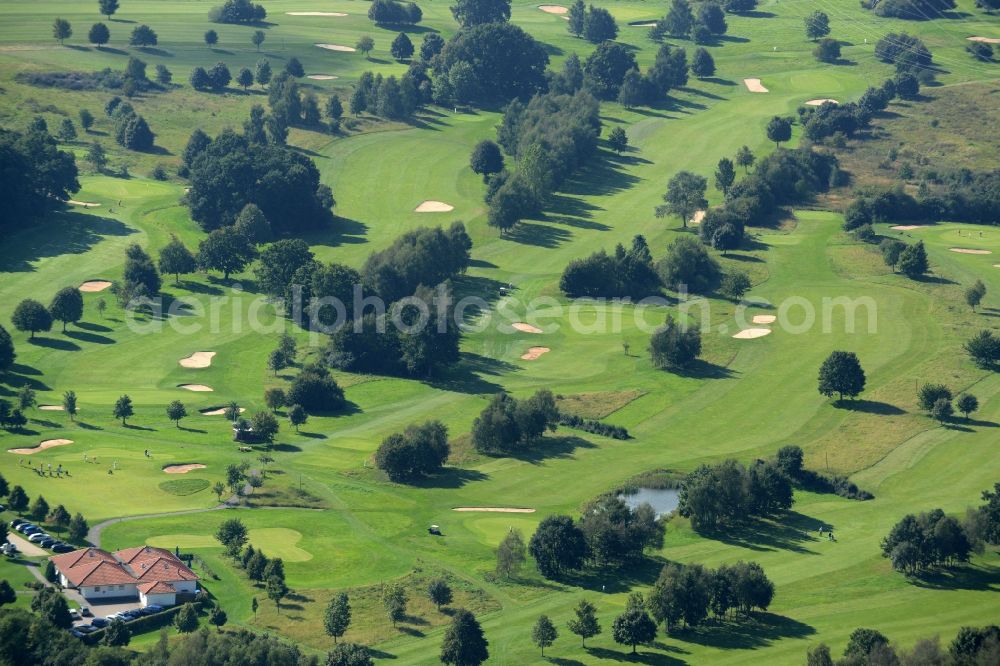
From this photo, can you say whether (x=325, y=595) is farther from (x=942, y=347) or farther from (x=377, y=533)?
(x=942, y=347)

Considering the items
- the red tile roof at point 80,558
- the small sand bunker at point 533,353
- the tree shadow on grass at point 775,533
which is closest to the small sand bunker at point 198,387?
the small sand bunker at point 533,353

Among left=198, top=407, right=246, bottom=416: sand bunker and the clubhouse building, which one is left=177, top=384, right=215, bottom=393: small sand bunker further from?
the clubhouse building

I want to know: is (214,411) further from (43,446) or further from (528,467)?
(528,467)

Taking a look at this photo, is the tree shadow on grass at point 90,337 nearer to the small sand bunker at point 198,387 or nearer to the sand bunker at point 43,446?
the small sand bunker at point 198,387

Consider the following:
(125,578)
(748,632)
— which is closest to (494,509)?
(748,632)

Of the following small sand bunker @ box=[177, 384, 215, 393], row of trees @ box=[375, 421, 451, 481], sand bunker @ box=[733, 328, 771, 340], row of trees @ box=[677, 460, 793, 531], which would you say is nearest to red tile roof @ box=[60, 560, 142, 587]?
row of trees @ box=[375, 421, 451, 481]

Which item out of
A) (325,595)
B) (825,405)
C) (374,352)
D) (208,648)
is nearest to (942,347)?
(825,405)
